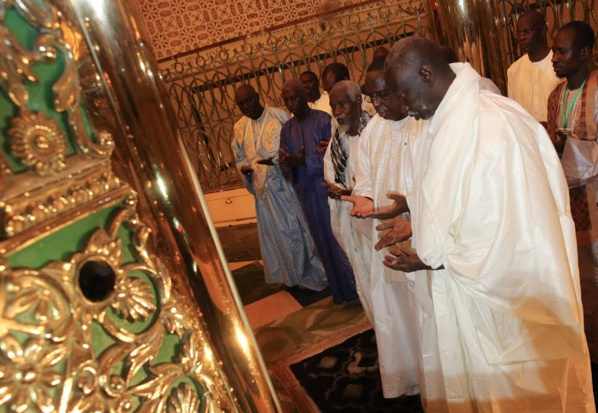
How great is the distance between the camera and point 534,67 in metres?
3.42

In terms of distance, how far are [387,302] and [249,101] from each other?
255 centimetres

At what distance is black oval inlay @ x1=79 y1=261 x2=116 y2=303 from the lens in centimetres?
39

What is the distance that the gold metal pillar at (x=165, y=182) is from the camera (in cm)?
42

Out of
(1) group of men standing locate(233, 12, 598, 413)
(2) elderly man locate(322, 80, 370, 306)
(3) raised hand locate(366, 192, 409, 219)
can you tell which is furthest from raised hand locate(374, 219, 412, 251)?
→ (2) elderly man locate(322, 80, 370, 306)

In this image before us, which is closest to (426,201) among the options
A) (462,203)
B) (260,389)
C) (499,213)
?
(462,203)

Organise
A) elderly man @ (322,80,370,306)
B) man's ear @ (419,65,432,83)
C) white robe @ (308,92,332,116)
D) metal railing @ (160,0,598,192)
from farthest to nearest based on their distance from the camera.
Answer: metal railing @ (160,0,598,192) → white robe @ (308,92,332,116) → elderly man @ (322,80,370,306) → man's ear @ (419,65,432,83)

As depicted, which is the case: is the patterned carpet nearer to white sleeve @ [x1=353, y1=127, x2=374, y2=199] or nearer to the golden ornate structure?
white sleeve @ [x1=353, y1=127, x2=374, y2=199]

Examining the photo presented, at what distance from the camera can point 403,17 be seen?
5207 mm

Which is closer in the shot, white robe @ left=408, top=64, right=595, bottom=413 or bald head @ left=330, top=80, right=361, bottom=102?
white robe @ left=408, top=64, right=595, bottom=413

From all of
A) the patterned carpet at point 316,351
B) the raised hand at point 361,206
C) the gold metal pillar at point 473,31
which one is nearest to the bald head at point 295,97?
the gold metal pillar at point 473,31

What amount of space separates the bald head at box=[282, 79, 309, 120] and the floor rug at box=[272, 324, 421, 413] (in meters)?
1.74

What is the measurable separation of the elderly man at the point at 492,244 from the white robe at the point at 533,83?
2061mm

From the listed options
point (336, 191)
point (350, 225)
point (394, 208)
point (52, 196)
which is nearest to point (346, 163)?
point (336, 191)

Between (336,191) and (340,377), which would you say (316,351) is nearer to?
(340,377)
